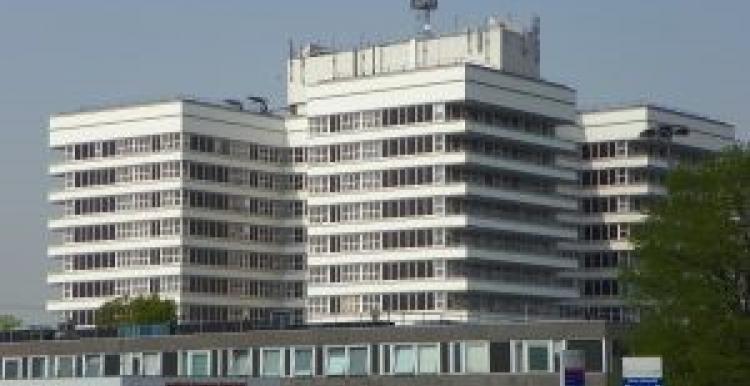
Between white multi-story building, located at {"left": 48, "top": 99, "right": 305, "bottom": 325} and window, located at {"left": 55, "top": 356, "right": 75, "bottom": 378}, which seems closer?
window, located at {"left": 55, "top": 356, "right": 75, "bottom": 378}

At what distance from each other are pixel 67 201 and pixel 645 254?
11857 centimetres

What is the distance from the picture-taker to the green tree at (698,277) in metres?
86.8

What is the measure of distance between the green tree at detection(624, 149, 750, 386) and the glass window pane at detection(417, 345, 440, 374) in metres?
22.3

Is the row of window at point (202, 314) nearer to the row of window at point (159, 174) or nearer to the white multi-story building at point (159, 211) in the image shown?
the white multi-story building at point (159, 211)

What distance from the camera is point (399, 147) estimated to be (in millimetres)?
179375

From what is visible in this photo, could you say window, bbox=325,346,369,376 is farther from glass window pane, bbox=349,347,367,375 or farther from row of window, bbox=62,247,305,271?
row of window, bbox=62,247,305,271

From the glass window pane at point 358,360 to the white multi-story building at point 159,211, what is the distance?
7433 cm

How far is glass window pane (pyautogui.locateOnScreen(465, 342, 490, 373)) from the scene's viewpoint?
110688 millimetres

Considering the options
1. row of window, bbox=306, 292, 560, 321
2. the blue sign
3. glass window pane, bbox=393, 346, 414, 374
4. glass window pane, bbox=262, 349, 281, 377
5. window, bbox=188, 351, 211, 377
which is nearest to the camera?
the blue sign

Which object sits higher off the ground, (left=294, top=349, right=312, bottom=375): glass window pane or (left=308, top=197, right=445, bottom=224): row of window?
(left=308, top=197, right=445, bottom=224): row of window

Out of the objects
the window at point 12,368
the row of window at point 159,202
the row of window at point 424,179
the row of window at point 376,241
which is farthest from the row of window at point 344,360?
the row of window at point 159,202

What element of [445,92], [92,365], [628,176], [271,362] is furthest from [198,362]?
[628,176]

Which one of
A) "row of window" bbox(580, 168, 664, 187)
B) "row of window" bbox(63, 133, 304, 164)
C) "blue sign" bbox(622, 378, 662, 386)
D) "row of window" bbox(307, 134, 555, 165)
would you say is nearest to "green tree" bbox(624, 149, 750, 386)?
"blue sign" bbox(622, 378, 662, 386)

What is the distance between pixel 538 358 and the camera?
10869cm
